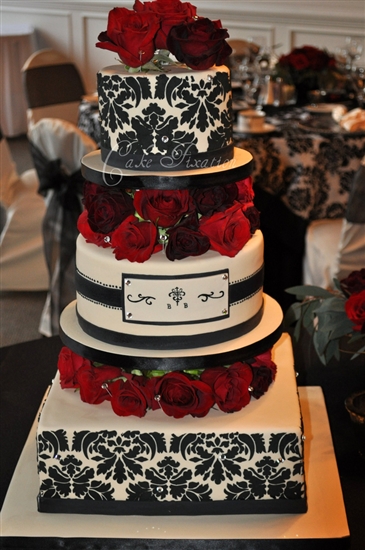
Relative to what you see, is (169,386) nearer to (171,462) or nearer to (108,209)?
(171,462)

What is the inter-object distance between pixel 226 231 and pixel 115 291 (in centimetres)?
24

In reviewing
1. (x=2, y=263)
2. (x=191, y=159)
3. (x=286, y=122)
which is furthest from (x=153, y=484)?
(x=2, y=263)

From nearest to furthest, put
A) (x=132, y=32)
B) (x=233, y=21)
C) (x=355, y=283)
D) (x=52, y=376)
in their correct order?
(x=132, y=32) → (x=355, y=283) → (x=52, y=376) → (x=233, y=21)

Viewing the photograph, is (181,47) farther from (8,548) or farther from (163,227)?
(8,548)

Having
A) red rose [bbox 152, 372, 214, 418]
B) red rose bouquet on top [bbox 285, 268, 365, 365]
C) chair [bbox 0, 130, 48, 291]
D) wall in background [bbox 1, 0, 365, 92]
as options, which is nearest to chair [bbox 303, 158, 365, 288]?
red rose bouquet on top [bbox 285, 268, 365, 365]

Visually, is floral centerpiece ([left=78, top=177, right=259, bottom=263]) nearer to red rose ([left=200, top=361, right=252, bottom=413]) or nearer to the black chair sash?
red rose ([left=200, top=361, right=252, bottom=413])

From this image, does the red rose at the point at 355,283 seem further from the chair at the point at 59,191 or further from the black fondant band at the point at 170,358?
the chair at the point at 59,191

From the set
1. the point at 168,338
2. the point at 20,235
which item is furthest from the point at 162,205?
the point at 20,235

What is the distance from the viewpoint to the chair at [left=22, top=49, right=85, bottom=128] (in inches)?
187

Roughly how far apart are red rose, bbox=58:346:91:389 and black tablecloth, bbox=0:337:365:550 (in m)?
0.24

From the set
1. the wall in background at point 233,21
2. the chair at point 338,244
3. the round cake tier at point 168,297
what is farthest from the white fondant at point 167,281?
the wall in background at point 233,21

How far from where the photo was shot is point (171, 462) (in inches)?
57.2

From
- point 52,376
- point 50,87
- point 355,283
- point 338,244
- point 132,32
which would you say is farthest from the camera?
point 50,87

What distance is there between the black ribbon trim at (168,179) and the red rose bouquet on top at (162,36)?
0.20m
